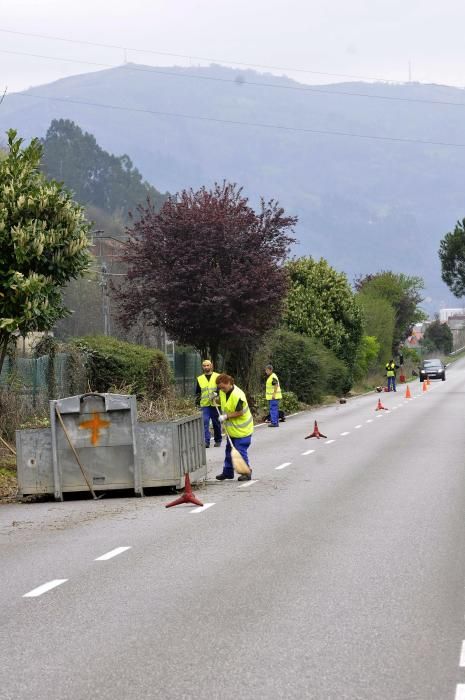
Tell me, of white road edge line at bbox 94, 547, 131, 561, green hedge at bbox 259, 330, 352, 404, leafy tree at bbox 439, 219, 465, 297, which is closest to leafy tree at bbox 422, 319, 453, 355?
leafy tree at bbox 439, 219, 465, 297

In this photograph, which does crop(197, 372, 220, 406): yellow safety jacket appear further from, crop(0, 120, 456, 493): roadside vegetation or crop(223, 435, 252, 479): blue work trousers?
Answer: crop(223, 435, 252, 479): blue work trousers

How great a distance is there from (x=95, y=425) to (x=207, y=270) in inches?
804

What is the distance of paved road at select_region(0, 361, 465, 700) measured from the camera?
6.82 meters

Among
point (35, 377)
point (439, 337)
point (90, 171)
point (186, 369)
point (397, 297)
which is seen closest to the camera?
point (35, 377)

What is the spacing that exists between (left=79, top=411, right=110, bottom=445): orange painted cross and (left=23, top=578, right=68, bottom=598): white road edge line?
6794mm

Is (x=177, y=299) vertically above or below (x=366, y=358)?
above

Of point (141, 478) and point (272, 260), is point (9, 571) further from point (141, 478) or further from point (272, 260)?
point (272, 260)

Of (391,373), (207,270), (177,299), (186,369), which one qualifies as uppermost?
(207,270)

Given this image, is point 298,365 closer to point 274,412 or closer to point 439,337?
point 274,412

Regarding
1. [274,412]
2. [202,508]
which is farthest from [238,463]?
[274,412]

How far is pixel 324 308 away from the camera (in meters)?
57.0

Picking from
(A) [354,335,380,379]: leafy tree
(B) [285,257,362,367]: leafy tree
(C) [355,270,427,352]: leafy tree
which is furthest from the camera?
(C) [355,270,427,352]: leafy tree

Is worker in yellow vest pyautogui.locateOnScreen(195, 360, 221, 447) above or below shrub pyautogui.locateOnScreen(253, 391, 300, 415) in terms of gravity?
above

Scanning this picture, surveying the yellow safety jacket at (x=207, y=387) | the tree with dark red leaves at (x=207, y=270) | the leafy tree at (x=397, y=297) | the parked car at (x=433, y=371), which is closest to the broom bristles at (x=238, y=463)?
the yellow safety jacket at (x=207, y=387)
